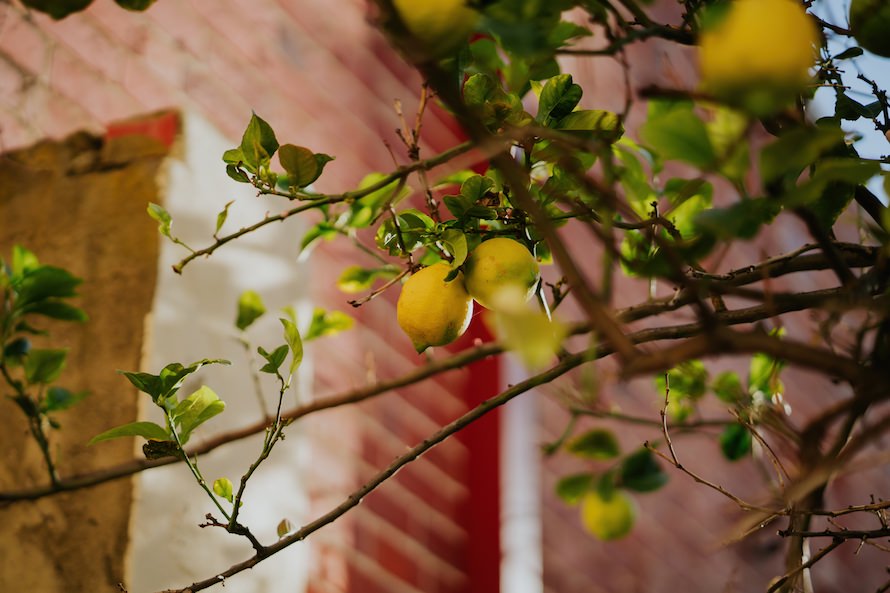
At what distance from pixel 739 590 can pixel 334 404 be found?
7.47ft

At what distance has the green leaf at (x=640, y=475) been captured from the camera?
136 centimetres

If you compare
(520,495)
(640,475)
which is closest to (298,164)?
(640,475)

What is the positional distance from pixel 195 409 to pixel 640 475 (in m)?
0.69

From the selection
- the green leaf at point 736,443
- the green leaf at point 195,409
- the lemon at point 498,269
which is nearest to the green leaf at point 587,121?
the lemon at point 498,269

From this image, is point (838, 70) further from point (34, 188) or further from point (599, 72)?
point (599, 72)

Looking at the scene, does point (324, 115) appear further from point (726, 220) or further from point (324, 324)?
point (726, 220)

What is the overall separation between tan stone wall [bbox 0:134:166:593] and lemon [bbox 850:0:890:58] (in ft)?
3.16

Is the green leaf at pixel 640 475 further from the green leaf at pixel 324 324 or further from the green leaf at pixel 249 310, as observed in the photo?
the green leaf at pixel 249 310

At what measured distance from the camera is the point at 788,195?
0.52m

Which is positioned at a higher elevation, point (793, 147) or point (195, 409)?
point (195, 409)

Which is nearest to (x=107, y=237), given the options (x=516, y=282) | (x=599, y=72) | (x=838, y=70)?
(x=516, y=282)

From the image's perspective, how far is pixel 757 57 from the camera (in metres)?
0.49

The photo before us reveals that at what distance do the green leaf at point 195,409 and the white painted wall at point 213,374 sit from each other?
0.95 ft

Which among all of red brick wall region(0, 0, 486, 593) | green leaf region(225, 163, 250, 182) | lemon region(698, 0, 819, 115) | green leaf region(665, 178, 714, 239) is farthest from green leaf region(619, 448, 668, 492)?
lemon region(698, 0, 819, 115)
